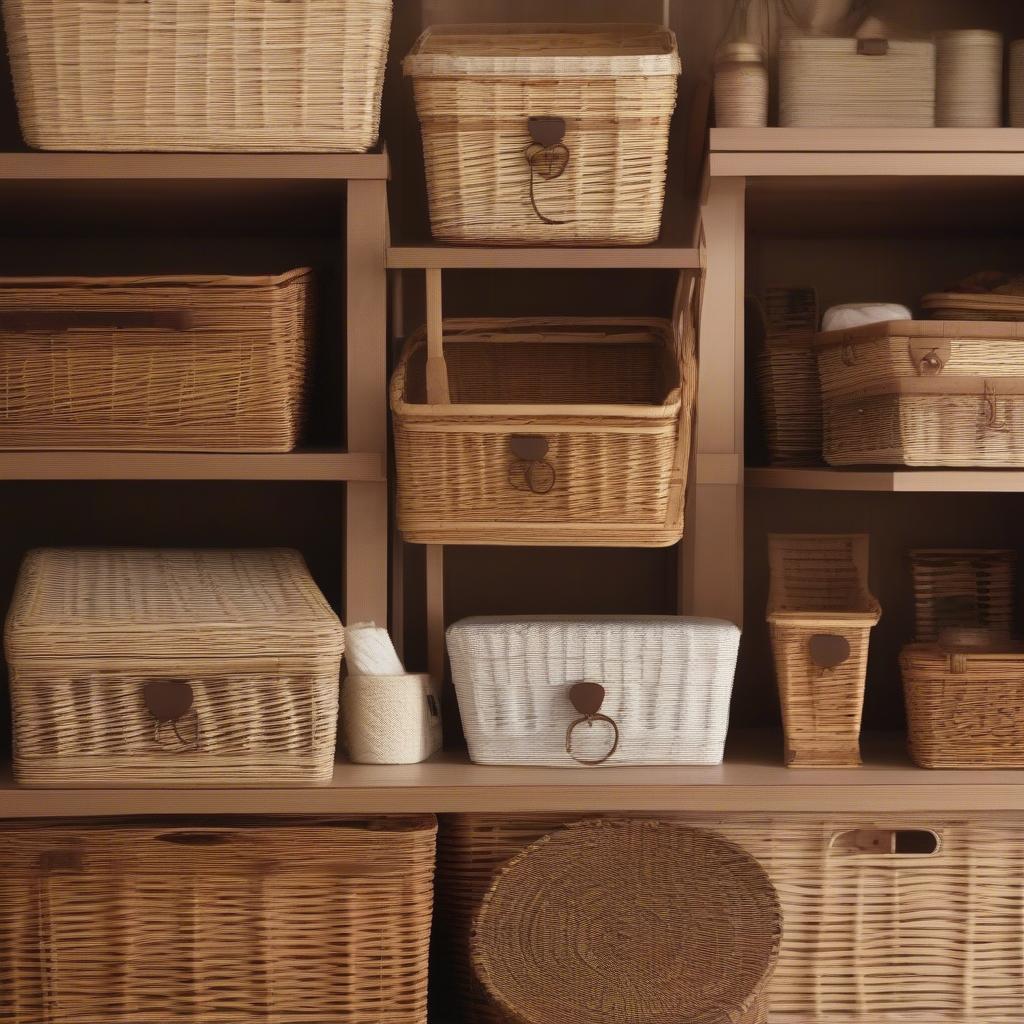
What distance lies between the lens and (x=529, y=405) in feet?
6.92

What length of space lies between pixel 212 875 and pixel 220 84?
1201mm

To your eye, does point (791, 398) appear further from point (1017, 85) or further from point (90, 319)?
→ point (90, 319)

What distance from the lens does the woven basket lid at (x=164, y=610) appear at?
6.46 ft

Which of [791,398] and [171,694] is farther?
[791,398]

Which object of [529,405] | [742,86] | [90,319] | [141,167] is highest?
[742,86]

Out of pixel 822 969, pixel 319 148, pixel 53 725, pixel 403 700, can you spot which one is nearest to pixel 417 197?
pixel 319 148

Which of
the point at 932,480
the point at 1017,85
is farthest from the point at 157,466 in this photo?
the point at 1017,85

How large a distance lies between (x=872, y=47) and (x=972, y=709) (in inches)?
42.3

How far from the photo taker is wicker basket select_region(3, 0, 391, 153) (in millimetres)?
2092

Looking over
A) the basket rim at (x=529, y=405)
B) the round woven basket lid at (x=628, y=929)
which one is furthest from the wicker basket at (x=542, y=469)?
the round woven basket lid at (x=628, y=929)

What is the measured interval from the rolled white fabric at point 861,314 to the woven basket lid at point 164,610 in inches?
37.3

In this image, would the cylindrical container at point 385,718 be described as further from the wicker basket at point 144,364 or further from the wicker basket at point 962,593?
the wicker basket at point 962,593

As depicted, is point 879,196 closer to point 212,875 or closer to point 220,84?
point 220,84

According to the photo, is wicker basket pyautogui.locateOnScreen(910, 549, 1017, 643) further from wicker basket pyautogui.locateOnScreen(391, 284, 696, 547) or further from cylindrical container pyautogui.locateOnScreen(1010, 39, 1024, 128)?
cylindrical container pyautogui.locateOnScreen(1010, 39, 1024, 128)
